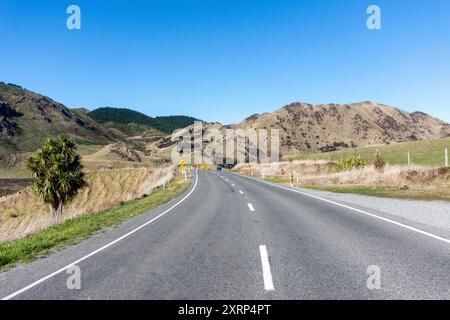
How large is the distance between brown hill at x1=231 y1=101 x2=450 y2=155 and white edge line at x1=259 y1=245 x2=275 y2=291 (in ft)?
365

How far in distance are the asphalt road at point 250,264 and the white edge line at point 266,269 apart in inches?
0.6

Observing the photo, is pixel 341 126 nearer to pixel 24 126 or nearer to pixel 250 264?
pixel 24 126

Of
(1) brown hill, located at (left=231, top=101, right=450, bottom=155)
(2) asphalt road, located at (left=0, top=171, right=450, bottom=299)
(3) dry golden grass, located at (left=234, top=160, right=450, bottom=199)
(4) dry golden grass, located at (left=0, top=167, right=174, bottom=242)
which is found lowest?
(4) dry golden grass, located at (left=0, top=167, right=174, bottom=242)

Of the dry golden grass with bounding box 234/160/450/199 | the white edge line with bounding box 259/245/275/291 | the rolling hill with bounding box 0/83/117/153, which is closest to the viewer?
the white edge line with bounding box 259/245/275/291

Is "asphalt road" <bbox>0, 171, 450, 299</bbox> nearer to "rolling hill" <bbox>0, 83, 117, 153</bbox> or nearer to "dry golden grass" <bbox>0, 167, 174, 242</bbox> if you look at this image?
"dry golden grass" <bbox>0, 167, 174, 242</bbox>

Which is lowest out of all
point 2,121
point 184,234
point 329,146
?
point 184,234

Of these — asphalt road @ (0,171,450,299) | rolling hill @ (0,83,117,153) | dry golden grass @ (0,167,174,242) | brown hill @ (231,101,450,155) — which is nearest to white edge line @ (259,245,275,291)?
asphalt road @ (0,171,450,299)

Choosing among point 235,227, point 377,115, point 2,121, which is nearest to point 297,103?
point 377,115

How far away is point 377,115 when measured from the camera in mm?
150375

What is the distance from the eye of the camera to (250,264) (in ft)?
20.4

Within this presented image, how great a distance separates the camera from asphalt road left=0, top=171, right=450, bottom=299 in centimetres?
491

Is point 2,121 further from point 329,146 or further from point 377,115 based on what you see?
point 377,115

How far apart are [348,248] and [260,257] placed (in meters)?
1.95

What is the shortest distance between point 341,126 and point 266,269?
13758 centimetres
